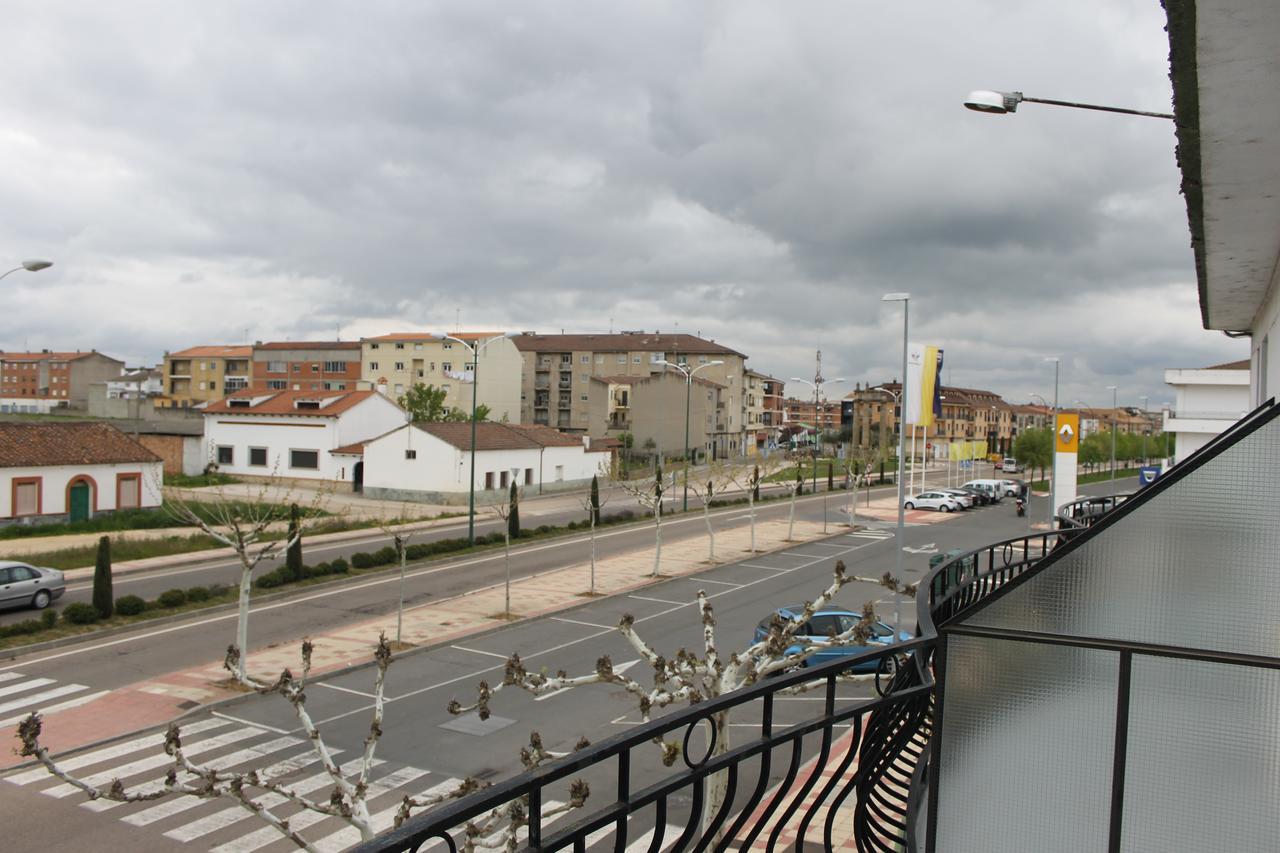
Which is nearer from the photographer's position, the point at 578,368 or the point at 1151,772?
the point at 1151,772

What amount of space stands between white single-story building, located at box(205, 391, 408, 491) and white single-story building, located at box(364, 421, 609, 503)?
12.3 feet

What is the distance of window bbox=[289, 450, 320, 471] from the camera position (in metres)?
55.7

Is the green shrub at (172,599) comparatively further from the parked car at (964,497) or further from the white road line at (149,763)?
the parked car at (964,497)

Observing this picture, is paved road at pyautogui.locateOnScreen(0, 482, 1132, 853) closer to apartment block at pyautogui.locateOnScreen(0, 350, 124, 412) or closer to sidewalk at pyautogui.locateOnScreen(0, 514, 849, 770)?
sidewalk at pyautogui.locateOnScreen(0, 514, 849, 770)

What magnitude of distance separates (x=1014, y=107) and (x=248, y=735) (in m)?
→ 14.2

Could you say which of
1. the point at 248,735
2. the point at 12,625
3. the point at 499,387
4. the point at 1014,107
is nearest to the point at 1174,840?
the point at 1014,107

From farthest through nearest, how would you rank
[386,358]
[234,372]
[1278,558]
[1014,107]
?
[234,372] < [386,358] < [1014,107] < [1278,558]

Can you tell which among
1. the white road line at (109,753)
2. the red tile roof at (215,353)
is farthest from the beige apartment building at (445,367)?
the white road line at (109,753)

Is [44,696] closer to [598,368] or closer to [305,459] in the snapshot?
[305,459]

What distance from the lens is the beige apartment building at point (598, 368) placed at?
318 ft

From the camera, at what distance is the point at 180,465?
186ft

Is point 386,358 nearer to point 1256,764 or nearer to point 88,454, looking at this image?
point 88,454

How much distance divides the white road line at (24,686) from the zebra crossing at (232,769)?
3978mm

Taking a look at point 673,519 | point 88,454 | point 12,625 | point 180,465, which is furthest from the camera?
point 180,465
